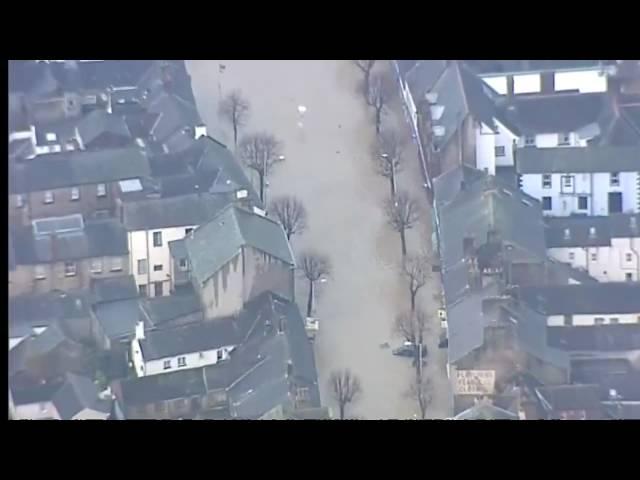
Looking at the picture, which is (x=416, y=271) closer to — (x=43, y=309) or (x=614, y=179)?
(x=614, y=179)

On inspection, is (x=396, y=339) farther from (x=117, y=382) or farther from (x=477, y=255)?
(x=117, y=382)

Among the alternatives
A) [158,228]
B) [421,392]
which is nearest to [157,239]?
[158,228]

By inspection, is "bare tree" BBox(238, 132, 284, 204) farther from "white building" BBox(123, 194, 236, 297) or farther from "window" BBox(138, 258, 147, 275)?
"window" BBox(138, 258, 147, 275)

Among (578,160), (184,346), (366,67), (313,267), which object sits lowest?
(184,346)

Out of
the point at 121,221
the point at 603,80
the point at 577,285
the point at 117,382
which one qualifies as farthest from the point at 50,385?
the point at 603,80

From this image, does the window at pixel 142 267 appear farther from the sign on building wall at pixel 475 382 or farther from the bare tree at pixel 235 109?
the sign on building wall at pixel 475 382

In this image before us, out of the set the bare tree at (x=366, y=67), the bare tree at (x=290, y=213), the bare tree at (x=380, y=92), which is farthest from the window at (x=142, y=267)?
the bare tree at (x=366, y=67)
